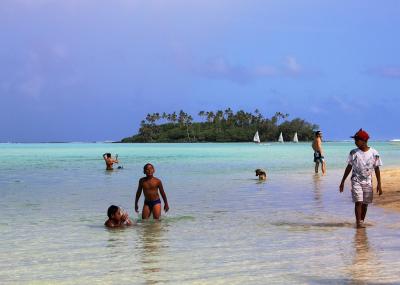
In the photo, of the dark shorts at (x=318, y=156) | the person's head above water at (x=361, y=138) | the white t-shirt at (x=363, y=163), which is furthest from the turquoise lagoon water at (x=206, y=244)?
the dark shorts at (x=318, y=156)

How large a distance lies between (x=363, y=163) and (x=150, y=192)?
4.58 meters

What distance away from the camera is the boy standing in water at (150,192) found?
12234 millimetres

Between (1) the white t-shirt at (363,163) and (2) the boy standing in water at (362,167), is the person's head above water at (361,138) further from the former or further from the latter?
(1) the white t-shirt at (363,163)

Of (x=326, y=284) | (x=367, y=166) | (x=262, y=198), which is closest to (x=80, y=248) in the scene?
(x=326, y=284)

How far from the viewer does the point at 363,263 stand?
7.93 m

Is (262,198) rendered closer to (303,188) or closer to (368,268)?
(303,188)

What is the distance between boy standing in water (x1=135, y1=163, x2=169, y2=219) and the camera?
12.2 m

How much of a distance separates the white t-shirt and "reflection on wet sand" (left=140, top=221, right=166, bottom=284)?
12.2 feet

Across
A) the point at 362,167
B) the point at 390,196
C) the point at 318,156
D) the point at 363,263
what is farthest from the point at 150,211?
the point at 318,156

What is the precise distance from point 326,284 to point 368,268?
109 centimetres

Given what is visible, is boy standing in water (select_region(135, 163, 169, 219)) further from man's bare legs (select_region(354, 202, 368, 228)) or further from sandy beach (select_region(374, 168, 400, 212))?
sandy beach (select_region(374, 168, 400, 212))

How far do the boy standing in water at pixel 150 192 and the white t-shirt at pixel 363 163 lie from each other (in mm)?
4048

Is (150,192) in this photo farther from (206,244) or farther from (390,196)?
(390,196)

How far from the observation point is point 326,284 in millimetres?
6797
